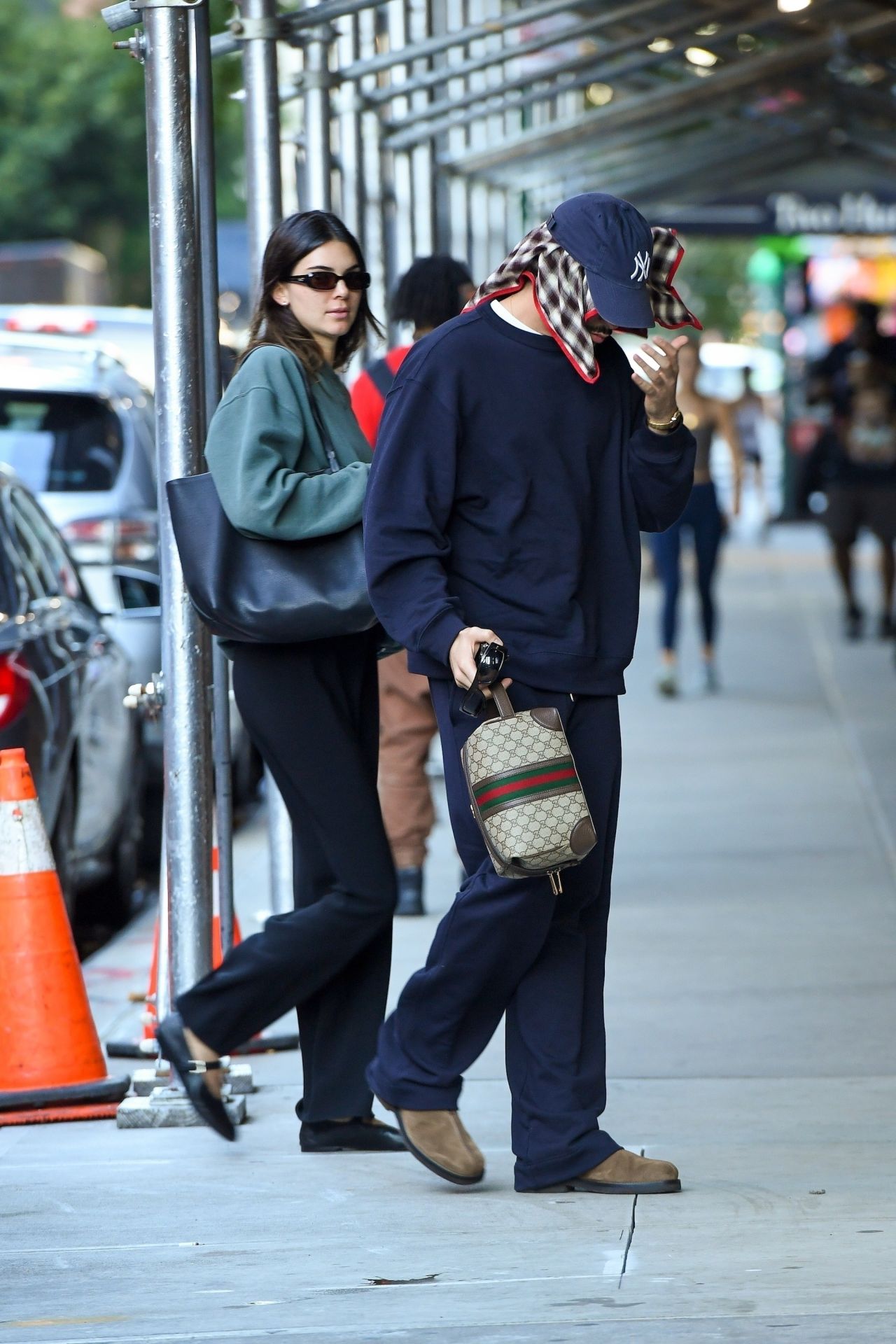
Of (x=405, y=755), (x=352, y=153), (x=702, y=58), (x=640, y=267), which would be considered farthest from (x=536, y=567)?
(x=702, y=58)

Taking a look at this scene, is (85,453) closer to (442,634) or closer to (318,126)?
(318,126)

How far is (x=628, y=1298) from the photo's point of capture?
13.1 ft

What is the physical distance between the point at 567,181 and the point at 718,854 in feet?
29.1

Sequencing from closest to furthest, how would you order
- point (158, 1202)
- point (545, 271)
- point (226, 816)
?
point (545, 271), point (158, 1202), point (226, 816)

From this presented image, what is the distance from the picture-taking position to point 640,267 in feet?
14.4

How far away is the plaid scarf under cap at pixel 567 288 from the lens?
4.42 meters

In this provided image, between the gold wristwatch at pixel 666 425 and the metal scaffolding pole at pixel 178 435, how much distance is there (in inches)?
56.4

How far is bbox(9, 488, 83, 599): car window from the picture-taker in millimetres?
7723

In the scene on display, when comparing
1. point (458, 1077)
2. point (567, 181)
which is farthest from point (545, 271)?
point (567, 181)

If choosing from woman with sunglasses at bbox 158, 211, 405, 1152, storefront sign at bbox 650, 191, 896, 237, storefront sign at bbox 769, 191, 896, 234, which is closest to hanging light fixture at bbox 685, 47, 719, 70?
storefront sign at bbox 650, 191, 896, 237

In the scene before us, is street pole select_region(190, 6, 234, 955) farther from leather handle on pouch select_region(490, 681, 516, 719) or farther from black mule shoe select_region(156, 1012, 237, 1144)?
leather handle on pouch select_region(490, 681, 516, 719)

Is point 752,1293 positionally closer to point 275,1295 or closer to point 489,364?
point 275,1295

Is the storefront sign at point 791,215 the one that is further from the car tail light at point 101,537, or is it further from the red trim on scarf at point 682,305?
the red trim on scarf at point 682,305

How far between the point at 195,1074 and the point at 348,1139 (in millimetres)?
412
